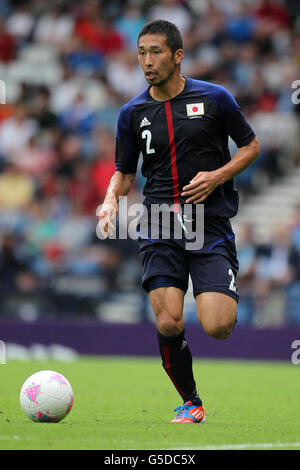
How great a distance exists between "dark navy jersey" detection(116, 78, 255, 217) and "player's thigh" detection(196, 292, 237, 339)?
615 millimetres

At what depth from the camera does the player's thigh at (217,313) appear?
6293 millimetres

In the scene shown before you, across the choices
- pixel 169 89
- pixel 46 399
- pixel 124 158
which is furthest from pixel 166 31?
pixel 46 399

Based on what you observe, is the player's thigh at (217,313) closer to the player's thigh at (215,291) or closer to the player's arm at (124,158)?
the player's thigh at (215,291)

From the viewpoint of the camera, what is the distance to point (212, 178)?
6.42 meters

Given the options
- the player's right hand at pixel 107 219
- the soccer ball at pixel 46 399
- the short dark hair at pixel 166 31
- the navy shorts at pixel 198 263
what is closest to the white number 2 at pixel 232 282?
the navy shorts at pixel 198 263

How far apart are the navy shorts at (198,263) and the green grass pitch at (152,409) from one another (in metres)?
0.96

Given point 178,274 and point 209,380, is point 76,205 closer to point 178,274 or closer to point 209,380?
point 209,380

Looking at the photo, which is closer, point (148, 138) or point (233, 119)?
point (233, 119)

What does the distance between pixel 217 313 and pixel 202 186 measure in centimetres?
87

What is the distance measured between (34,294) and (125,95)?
4.91 meters

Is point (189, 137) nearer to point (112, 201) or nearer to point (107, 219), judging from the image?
point (112, 201)

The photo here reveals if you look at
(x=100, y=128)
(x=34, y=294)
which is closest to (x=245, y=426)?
(x=34, y=294)

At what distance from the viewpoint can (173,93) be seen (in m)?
6.72

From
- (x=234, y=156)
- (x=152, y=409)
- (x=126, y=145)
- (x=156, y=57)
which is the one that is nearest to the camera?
(x=156, y=57)
